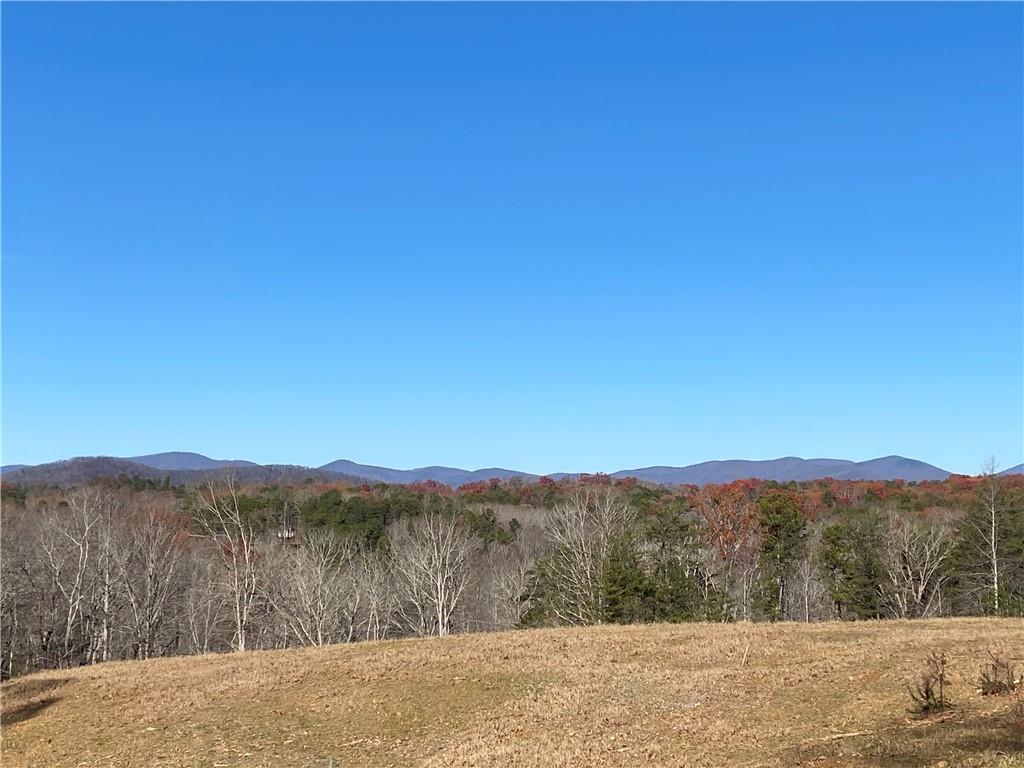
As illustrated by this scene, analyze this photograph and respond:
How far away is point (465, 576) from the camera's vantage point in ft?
210

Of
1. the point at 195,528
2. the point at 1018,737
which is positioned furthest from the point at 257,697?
the point at 195,528

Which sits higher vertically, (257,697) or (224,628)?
(257,697)

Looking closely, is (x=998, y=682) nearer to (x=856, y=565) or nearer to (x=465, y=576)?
(x=856, y=565)

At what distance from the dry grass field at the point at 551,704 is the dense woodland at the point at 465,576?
53.6ft

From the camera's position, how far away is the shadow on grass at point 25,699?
22.8m

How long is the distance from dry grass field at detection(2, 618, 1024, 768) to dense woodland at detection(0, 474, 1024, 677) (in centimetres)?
1635

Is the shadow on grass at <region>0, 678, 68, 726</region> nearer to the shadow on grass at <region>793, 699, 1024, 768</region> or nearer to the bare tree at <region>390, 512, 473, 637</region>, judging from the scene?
the shadow on grass at <region>793, 699, 1024, 768</region>

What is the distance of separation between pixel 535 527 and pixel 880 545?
4710 centimetres

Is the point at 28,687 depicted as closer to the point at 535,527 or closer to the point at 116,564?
the point at 116,564

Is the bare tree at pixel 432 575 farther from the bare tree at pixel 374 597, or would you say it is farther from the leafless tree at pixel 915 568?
the leafless tree at pixel 915 568

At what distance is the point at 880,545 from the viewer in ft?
166

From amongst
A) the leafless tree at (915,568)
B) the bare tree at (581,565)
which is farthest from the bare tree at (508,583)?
the leafless tree at (915,568)

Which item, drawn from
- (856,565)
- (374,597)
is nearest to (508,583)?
(374,597)

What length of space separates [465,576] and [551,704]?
153 feet
